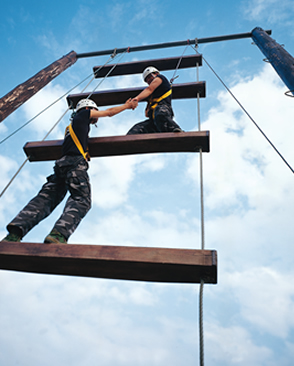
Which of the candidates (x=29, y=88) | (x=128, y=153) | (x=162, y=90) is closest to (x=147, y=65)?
(x=162, y=90)

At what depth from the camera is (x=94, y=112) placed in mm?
3244

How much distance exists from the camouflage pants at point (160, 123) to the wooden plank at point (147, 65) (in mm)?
1777

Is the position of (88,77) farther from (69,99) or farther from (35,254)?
(35,254)

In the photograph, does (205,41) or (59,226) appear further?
(205,41)

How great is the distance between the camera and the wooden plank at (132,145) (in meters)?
2.85

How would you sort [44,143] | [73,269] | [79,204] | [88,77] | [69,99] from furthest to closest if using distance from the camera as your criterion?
[88,77]
[69,99]
[44,143]
[79,204]
[73,269]

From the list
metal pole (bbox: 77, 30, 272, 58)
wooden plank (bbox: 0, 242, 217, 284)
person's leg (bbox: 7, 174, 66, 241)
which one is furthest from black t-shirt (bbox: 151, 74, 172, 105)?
wooden plank (bbox: 0, 242, 217, 284)

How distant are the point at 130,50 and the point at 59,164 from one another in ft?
12.6

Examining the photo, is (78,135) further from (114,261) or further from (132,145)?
(114,261)

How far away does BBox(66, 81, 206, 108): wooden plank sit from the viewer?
430 centimetres

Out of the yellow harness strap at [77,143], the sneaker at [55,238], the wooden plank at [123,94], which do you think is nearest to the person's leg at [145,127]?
the wooden plank at [123,94]

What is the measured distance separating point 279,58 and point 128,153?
1.80 m

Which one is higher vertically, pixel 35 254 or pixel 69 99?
pixel 69 99

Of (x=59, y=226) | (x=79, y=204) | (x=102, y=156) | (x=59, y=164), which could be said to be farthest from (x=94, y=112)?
(x=59, y=226)
